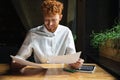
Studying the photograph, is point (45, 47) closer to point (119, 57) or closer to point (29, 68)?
point (29, 68)

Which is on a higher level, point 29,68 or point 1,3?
point 1,3

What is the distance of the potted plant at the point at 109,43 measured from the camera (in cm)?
302

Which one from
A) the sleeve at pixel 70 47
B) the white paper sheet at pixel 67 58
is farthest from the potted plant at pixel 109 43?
the white paper sheet at pixel 67 58

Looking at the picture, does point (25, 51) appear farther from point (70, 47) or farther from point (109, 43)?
point (109, 43)

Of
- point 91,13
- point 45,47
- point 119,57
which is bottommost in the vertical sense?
point 119,57

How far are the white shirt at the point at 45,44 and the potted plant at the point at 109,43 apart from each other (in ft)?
2.72

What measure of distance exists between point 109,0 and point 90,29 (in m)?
0.52

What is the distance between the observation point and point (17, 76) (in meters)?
1.67

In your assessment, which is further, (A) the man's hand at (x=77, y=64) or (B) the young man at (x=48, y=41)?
(B) the young man at (x=48, y=41)

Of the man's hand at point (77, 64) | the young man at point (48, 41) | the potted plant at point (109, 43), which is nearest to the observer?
the man's hand at point (77, 64)

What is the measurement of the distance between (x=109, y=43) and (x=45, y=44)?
3.85 ft

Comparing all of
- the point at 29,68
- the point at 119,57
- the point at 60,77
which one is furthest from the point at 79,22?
the point at 60,77

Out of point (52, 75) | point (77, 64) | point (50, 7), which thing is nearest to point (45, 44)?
point (50, 7)

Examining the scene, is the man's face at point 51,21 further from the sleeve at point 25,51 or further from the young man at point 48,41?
the sleeve at point 25,51
